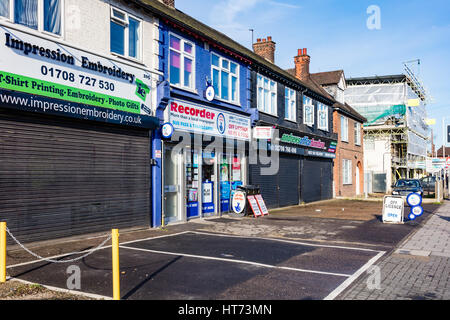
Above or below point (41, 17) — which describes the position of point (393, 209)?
below

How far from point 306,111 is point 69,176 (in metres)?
18.0

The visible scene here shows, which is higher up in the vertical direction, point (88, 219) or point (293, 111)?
point (293, 111)

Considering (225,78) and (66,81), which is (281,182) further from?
(66,81)

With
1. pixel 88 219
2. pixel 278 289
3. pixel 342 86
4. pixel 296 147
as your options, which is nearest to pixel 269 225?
pixel 88 219

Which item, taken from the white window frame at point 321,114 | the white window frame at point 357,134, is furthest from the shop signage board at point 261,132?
the white window frame at point 357,134

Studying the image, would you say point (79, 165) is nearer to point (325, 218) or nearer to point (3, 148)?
point (3, 148)

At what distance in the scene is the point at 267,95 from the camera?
20484mm

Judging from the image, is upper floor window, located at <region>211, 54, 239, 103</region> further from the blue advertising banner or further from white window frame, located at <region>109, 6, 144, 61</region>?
the blue advertising banner

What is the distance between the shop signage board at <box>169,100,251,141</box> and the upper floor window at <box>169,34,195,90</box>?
0.82m

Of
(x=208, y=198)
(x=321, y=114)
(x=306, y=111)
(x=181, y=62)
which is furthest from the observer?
(x=321, y=114)

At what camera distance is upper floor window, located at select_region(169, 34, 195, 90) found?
45.5ft

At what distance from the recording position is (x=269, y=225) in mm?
13867

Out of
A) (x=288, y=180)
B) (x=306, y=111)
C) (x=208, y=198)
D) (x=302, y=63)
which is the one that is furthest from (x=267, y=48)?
(x=208, y=198)
